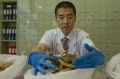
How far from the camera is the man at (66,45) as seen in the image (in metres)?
0.81

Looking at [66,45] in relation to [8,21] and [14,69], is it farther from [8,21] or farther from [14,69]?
[8,21]

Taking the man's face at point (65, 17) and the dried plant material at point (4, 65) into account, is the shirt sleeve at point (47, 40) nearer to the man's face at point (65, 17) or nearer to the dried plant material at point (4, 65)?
the man's face at point (65, 17)

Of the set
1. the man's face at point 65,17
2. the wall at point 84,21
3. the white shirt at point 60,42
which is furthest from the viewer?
the wall at point 84,21

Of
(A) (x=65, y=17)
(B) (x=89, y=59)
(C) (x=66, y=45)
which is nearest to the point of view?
(B) (x=89, y=59)

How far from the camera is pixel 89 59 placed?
0.80 metres

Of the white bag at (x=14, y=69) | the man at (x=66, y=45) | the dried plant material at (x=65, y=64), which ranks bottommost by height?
the white bag at (x=14, y=69)

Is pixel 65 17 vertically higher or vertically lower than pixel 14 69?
higher

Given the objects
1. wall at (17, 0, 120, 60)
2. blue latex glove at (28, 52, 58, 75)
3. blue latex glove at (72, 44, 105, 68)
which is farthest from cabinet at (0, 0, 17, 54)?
blue latex glove at (72, 44, 105, 68)

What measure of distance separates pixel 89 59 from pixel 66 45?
580 mm

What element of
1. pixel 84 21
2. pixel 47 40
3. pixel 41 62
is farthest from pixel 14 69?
pixel 84 21

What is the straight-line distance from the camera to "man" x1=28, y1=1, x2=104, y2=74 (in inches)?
31.9

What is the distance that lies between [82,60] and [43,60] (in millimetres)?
162

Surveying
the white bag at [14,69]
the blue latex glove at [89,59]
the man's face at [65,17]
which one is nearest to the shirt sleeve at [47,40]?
the man's face at [65,17]

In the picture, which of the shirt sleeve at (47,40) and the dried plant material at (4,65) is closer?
the dried plant material at (4,65)
